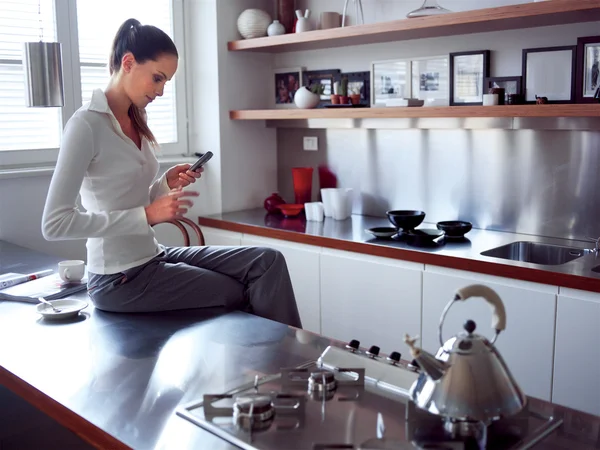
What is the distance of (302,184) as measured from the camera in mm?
4086

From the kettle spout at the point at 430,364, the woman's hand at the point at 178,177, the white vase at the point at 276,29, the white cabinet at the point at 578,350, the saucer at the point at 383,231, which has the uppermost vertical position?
the white vase at the point at 276,29

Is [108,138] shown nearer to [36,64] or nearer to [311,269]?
[36,64]

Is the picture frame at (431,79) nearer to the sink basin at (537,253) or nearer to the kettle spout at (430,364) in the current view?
the sink basin at (537,253)

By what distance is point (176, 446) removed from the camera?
4.21ft

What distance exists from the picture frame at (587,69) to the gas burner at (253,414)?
219 cm

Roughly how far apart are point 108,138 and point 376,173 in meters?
2.00

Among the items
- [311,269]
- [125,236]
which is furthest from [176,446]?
[311,269]

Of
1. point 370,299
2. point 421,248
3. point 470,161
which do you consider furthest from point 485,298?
point 470,161

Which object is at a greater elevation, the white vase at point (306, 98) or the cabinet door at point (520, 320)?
the white vase at point (306, 98)

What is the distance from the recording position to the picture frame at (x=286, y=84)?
4188mm

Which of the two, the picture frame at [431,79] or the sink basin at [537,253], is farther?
the picture frame at [431,79]

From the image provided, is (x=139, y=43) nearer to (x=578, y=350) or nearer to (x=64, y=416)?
(x=64, y=416)

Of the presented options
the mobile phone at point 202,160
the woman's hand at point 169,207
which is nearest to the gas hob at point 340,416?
the woman's hand at point 169,207

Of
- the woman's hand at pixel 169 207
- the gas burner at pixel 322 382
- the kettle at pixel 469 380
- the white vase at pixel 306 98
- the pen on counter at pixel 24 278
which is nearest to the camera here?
the kettle at pixel 469 380
